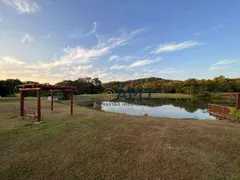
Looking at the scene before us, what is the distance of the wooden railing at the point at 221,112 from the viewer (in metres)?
8.01

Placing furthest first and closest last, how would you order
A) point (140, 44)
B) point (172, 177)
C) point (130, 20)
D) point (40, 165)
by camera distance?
point (140, 44) → point (130, 20) → point (40, 165) → point (172, 177)

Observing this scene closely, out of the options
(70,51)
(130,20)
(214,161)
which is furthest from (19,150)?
(130,20)

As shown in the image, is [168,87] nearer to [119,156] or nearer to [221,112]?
[221,112]

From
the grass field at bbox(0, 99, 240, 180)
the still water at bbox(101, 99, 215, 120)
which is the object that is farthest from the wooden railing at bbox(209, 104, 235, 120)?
the grass field at bbox(0, 99, 240, 180)

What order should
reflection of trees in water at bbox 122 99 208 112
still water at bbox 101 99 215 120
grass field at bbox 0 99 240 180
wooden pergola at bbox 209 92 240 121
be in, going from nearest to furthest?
grass field at bbox 0 99 240 180, wooden pergola at bbox 209 92 240 121, still water at bbox 101 99 215 120, reflection of trees in water at bbox 122 99 208 112

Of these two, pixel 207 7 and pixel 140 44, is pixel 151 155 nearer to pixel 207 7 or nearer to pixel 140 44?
pixel 207 7

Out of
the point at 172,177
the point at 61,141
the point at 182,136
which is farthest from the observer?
the point at 182,136

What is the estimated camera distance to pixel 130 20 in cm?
1230

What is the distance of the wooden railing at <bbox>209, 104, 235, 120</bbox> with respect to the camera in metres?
8.01

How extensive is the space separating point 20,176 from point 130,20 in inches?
532

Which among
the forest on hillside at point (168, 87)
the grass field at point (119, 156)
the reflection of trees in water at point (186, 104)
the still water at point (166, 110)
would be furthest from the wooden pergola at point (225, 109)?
the forest on hillside at point (168, 87)

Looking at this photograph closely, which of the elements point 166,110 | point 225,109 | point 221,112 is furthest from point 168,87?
point 225,109

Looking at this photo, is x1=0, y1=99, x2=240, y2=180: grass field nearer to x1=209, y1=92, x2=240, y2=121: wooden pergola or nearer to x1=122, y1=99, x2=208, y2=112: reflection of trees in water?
x1=209, y1=92, x2=240, y2=121: wooden pergola

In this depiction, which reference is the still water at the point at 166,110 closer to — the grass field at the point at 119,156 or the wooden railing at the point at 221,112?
the wooden railing at the point at 221,112
